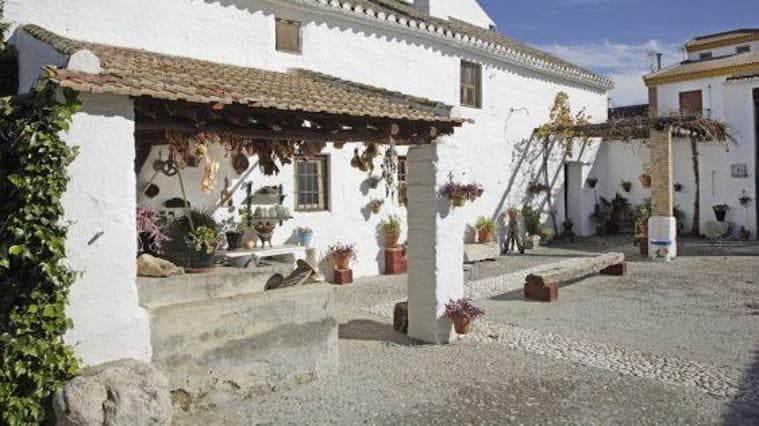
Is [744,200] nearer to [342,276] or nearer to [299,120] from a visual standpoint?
[342,276]

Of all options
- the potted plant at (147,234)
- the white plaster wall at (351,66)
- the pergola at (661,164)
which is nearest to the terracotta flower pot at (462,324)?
the white plaster wall at (351,66)

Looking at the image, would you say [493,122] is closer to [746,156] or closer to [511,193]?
[511,193]

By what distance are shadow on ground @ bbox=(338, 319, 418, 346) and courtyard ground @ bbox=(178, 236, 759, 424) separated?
29 mm

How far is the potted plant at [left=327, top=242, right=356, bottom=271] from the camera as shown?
452 inches

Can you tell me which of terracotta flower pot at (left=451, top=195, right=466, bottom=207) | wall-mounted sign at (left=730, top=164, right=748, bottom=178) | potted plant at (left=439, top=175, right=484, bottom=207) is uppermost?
wall-mounted sign at (left=730, top=164, right=748, bottom=178)

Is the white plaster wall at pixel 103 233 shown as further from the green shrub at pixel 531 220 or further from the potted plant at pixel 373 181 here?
the green shrub at pixel 531 220

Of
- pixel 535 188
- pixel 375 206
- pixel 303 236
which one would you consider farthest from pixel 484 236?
pixel 303 236

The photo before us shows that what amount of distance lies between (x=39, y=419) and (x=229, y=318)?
1.76 m

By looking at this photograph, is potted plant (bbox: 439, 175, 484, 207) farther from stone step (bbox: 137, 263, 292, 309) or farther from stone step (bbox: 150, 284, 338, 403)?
stone step (bbox: 137, 263, 292, 309)

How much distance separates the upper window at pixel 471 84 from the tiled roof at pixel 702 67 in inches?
375

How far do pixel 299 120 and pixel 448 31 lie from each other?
336 inches

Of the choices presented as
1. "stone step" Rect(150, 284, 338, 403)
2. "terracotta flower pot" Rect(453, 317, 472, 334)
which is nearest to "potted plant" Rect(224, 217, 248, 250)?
"stone step" Rect(150, 284, 338, 403)

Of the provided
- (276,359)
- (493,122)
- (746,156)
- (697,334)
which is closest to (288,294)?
(276,359)

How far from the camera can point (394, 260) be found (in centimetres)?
1260
